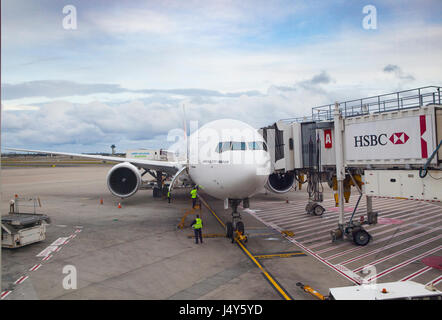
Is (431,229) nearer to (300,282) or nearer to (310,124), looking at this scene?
(310,124)

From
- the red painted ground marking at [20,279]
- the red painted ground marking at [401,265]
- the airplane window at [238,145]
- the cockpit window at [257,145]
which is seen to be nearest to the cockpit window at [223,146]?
the airplane window at [238,145]

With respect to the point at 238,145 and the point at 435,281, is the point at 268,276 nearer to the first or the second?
the point at 238,145

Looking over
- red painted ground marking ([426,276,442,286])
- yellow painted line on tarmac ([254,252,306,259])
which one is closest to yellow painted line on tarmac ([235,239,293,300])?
yellow painted line on tarmac ([254,252,306,259])

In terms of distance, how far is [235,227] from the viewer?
14578mm

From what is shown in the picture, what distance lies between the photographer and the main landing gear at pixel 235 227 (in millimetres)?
13966

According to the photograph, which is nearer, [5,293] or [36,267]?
[5,293]

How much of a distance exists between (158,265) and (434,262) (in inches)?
389

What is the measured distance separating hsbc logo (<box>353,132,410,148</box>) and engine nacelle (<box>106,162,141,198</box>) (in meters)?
14.7

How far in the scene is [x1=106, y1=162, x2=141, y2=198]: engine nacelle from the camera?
22.1 metres

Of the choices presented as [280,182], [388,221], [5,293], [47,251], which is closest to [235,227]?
[47,251]

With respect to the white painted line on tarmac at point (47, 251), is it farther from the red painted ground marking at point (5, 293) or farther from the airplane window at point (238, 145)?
the airplane window at point (238, 145)

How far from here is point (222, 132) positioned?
13164 millimetres

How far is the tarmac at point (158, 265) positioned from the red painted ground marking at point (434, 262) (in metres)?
3.69
